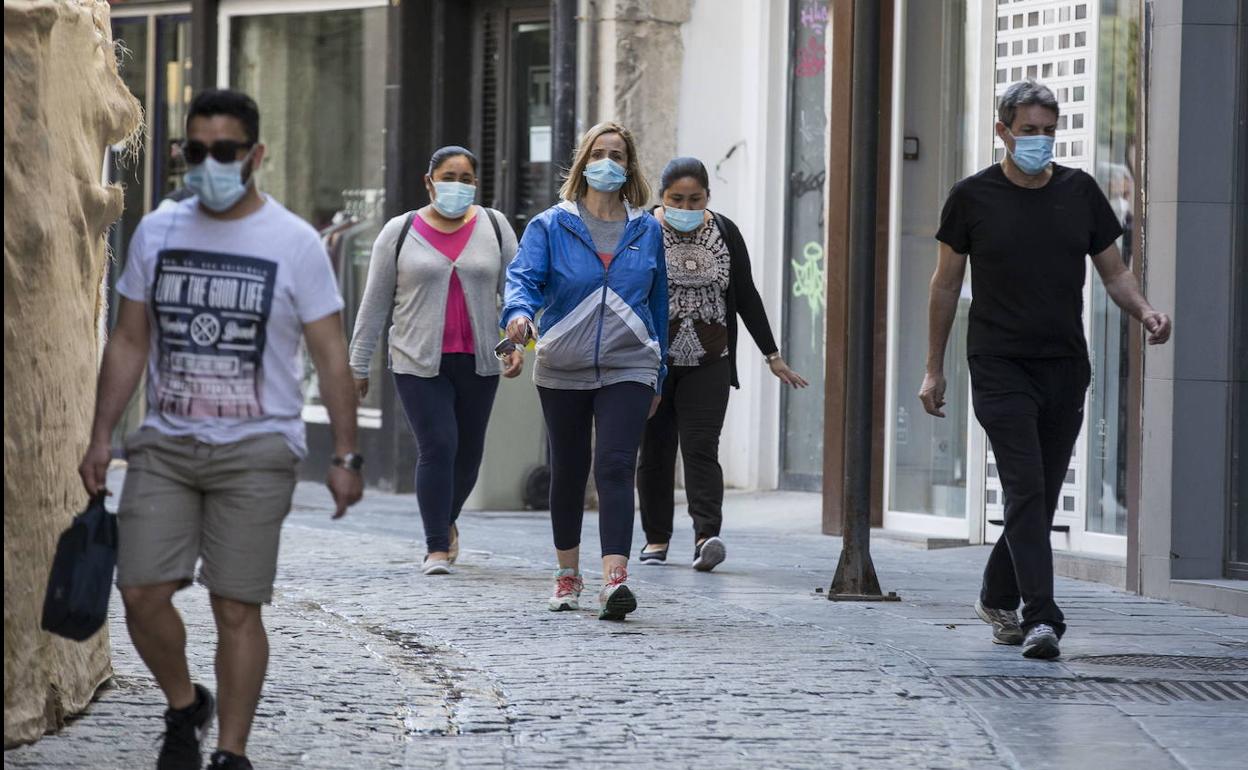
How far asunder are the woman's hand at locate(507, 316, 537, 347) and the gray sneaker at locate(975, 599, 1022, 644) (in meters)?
1.90

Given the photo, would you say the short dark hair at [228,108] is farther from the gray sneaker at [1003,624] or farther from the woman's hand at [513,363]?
the gray sneaker at [1003,624]

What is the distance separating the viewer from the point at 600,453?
806 cm

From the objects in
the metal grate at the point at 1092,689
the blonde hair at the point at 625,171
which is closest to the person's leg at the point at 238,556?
the metal grate at the point at 1092,689

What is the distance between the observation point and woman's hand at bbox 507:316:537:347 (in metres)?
7.74

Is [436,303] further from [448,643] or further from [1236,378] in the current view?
[1236,378]

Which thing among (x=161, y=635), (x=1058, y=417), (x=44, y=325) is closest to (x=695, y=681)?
(x=1058, y=417)

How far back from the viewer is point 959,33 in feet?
37.6

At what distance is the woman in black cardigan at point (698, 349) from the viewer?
9539mm

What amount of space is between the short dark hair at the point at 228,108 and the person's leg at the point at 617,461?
3122 mm

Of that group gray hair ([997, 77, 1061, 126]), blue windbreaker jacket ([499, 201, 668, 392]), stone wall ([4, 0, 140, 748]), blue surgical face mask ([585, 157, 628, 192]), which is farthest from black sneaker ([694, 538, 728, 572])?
stone wall ([4, 0, 140, 748])

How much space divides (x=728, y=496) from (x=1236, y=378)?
514 centimetres

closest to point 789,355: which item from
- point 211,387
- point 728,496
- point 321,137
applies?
point 728,496

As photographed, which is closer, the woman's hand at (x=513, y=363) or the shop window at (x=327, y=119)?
the woman's hand at (x=513, y=363)

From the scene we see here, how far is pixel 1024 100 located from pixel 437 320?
3.14 m
